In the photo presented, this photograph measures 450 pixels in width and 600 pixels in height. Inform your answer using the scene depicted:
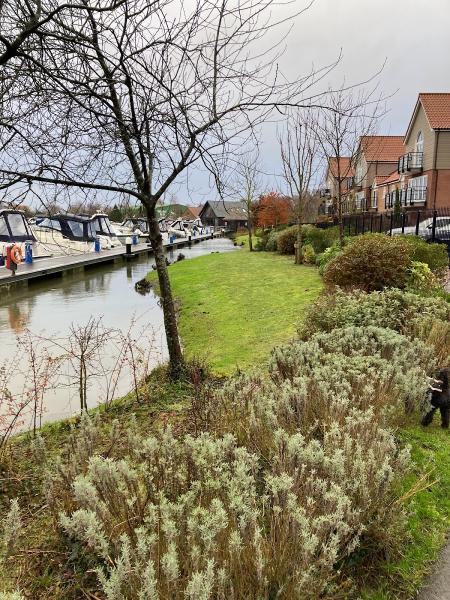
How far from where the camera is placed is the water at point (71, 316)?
23.8ft

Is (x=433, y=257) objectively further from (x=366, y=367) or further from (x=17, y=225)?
(x=17, y=225)

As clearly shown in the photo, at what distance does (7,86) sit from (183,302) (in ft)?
37.6

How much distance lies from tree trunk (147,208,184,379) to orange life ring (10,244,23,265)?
634 inches

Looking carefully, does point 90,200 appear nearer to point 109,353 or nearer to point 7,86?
point 7,86

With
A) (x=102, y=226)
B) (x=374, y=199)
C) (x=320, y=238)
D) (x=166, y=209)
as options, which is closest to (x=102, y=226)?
(x=102, y=226)

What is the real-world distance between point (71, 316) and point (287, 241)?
50.7 ft

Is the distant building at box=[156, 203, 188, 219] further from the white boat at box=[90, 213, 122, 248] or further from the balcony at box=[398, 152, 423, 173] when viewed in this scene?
the balcony at box=[398, 152, 423, 173]

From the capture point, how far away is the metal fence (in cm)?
1855

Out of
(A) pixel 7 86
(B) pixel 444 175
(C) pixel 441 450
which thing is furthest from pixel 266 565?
(B) pixel 444 175

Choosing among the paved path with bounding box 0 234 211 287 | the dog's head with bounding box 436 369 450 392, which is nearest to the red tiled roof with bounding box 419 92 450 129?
the paved path with bounding box 0 234 211 287

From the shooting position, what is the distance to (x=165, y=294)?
20.1 feet

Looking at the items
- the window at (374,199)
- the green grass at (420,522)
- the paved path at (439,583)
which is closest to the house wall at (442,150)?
the window at (374,199)

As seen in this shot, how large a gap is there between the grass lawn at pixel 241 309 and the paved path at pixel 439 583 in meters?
3.82

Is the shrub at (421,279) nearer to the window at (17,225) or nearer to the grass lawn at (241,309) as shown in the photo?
the grass lawn at (241,309)
